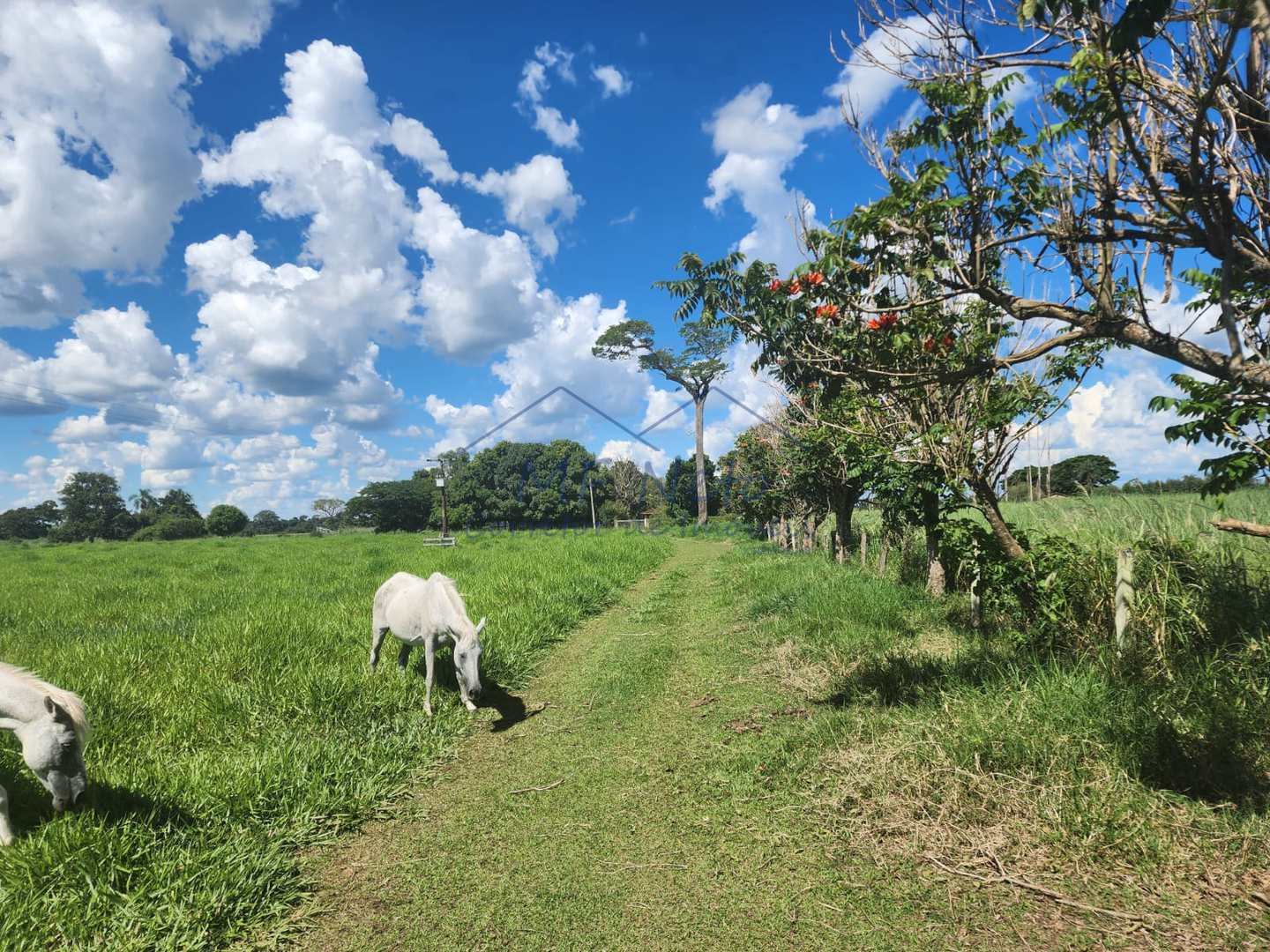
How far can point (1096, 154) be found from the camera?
11.0ft

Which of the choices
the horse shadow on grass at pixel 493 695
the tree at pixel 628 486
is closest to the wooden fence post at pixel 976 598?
the horse shadow on grass at pixel 493 695

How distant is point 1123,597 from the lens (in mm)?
4492

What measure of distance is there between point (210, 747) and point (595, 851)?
337 centimetres

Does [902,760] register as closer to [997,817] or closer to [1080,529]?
[997,817]

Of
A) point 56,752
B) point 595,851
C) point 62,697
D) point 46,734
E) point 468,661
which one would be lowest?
point 595,851

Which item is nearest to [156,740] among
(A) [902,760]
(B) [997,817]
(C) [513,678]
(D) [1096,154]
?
(C) [513,678]

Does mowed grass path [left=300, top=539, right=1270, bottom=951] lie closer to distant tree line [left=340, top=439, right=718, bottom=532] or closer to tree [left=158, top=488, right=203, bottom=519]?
distant tree line [left=340, top=439, right=718, bottom=532]

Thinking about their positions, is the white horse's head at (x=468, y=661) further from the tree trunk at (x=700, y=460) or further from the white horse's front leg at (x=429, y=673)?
the tree trunk at (x=700, y=460)

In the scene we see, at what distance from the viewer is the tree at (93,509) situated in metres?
74.5

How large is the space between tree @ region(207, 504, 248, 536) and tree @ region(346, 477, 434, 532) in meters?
18.8

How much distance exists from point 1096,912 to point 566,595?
8.62 metres

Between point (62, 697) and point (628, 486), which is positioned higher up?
point (628, 486)

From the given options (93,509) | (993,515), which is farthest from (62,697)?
(93,509)

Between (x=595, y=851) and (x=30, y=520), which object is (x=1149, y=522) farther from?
(x=30, y=520)
